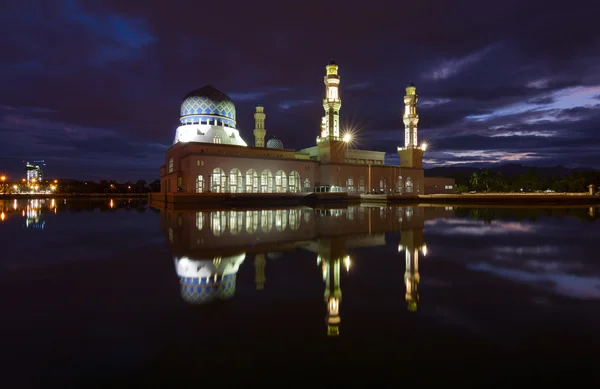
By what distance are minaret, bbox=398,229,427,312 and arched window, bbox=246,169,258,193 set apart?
2665 cm

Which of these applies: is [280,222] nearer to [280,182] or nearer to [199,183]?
[199,183]

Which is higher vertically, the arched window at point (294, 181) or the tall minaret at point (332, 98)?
the tall minaret at point (332, 98)

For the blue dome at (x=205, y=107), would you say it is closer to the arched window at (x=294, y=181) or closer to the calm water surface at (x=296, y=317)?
the arched window at (x=294, y=181)

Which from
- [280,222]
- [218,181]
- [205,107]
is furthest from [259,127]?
[280,222]

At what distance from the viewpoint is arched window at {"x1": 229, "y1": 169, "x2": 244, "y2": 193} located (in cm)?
3447

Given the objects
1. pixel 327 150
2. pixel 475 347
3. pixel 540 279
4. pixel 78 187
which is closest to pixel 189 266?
pixel 475 347

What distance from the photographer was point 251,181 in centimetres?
3606

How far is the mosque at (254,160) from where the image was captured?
33.6 meters

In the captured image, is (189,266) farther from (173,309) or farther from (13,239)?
(13,239)

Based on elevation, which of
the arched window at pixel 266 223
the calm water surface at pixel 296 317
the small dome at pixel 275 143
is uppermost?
the small dome at pixel 275 143

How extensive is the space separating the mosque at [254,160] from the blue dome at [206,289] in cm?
2497

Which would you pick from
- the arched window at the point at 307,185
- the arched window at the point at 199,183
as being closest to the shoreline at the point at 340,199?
the arched window at the point at 199,183

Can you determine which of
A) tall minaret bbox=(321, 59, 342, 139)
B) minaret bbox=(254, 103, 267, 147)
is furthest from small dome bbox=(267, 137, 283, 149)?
tall minaret bbox=(321, 59, 342, 139)

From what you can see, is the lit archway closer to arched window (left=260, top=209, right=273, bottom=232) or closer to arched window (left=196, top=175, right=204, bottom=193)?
arched window (left=260, top=209, right=273, bottom=232)
